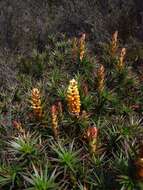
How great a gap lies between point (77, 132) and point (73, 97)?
0.73m

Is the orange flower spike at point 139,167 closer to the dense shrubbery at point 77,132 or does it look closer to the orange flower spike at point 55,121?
the dense shrubbery at point 77,132

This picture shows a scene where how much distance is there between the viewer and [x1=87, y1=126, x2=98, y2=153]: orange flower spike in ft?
14.9

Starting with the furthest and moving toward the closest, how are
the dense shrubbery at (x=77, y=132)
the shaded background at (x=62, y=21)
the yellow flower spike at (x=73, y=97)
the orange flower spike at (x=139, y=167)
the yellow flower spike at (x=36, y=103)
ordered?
the shaded background at (x=62, y=21) < the yellow flower spike at (x=36, y=103) < the yellow flower spike at (x=73, y=97) < the dense shrubbery at (x=77, y=132) < the orange flower spike at (x=139, y=167)

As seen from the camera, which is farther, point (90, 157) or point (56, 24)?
point (56, 24)

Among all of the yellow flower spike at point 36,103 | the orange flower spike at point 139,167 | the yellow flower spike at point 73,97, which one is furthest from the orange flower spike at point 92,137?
the yellow flower spike at point 36,103

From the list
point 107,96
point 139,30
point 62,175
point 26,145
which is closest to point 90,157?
point 62,175

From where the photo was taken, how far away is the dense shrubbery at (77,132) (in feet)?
14.6

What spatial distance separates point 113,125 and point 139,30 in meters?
5.06

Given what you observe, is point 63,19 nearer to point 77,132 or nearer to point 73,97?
point 77,132

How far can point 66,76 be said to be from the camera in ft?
24.0

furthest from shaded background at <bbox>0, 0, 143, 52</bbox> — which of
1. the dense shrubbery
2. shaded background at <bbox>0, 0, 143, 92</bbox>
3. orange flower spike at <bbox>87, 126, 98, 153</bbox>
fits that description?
orange flower spike at <bbox>87, 126, 98, 153</bbox>

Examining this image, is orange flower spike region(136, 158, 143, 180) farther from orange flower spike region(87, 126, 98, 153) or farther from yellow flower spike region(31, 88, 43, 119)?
yellow flower spike region(31, 88, 43, 119)

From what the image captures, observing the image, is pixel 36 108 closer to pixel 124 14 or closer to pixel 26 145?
pixel 26 145

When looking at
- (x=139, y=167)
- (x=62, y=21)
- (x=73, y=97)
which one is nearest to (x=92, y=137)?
A: (x=73, y=97)
